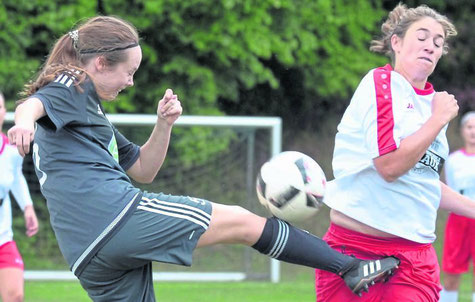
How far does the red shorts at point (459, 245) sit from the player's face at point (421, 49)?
4.05 meters

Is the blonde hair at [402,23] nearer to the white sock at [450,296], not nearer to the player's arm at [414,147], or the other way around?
the player's arm at [414,147]

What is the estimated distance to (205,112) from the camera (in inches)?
445

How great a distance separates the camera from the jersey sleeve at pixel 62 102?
3.55m

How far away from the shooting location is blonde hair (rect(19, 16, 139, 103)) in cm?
375

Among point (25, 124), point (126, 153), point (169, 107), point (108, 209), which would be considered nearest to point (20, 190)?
point (126, 153)

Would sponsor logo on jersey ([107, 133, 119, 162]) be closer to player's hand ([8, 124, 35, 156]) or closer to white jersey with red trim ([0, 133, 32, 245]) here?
player's hand ([8, 124, 35, 156])

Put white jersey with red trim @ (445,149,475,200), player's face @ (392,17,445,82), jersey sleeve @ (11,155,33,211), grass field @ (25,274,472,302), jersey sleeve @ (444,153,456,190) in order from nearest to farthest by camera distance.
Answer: player's face @ (392,17,445,82) < jersey sleeve @ (11,155,33,211) < white jersey with red trim @ (445,149,475,200) < jersey sleeve @ (444,153,456,190) < grass field @ (25,274,472,302)

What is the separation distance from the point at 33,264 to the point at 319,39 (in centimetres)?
498

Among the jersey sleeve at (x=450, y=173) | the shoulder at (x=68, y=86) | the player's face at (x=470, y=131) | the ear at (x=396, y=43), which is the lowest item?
the jersey sleeve at (x=450, y=173)

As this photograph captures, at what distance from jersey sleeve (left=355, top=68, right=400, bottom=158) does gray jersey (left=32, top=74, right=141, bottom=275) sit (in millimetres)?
1022

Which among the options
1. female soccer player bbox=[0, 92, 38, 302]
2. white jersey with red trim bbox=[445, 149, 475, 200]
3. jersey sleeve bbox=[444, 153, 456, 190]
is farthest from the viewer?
jersey sleeve bbox=[444, 153, 456, 190]

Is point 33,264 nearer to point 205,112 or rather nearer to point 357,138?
point 205,112

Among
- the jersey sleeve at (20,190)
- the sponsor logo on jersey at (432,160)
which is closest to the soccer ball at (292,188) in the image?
the sponsor logo on jersey at (432,160)

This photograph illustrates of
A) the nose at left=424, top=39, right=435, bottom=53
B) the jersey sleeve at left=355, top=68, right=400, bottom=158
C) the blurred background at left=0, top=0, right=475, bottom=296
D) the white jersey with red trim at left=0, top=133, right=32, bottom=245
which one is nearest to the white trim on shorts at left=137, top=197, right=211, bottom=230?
the jersey sleeve at left=355, top=68, right=400, bottom=158
